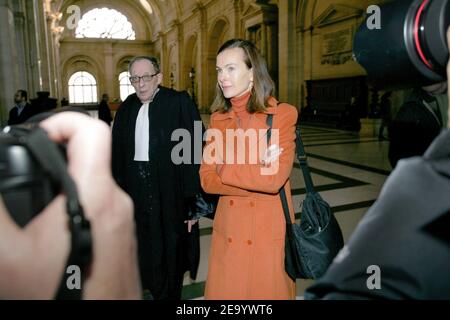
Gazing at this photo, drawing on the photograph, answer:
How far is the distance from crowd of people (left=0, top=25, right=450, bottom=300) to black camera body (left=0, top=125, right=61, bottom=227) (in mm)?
11

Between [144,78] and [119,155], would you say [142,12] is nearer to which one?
[144,78]

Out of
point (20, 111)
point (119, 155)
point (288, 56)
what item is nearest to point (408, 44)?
point (119, 155)

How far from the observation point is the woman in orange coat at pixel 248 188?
1.62 m

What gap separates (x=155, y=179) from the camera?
91.6 inches

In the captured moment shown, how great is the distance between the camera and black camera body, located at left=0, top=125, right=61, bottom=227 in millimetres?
489

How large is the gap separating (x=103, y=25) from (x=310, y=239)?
43270 mm

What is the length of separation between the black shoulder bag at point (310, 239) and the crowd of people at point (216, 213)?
0.05 m

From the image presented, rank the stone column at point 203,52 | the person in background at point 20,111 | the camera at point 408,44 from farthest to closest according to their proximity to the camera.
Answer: the stone column at point 203,52 → the person in background at point 20,111 → the camera at point 408,44

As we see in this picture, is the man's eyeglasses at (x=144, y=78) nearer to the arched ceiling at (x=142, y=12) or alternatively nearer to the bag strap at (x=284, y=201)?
the bag strap at (x=284, y=201)

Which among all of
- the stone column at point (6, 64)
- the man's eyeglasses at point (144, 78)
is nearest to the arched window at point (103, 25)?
the stone column at point (6, 64)
